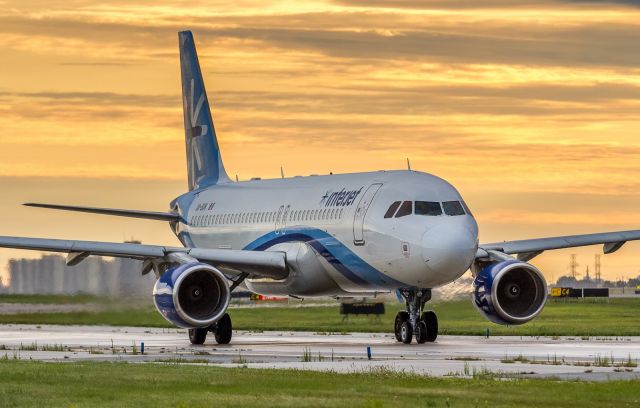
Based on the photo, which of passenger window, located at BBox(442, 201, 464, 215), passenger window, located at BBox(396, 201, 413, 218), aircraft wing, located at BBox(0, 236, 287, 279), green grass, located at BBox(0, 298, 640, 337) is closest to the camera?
passenger window, located at BBox(442, 201, 464, 215)

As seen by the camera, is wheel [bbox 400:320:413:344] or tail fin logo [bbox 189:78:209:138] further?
tail fin logo [bbox 189:78:209:138]

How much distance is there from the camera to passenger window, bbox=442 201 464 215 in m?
41.3

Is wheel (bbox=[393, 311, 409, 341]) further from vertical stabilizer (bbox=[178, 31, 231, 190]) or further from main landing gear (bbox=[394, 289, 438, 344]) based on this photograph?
vertical stabilizer (bbox=[178, 31, 231, 190])

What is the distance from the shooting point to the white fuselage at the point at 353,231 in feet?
134

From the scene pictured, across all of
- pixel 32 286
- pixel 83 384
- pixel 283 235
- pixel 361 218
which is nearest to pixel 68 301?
pixel 32 286

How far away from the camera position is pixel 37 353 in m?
37.6

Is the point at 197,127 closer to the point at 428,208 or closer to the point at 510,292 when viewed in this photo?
the point at 510,292

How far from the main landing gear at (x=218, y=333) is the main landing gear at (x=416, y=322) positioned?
5.24m

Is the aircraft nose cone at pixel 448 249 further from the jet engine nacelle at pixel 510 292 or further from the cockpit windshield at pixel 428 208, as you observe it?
the jet engine nacelle at pixel 510 292

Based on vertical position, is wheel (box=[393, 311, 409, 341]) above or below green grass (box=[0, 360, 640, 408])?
above

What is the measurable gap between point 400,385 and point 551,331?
2467cm

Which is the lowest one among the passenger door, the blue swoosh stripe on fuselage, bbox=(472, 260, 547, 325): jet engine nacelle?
bbox=(472, 260, 547, 325): jet engine nacelle

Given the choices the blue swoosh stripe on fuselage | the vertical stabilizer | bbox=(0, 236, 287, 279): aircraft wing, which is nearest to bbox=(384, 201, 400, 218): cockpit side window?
the blue swoosh stripe on fuselage

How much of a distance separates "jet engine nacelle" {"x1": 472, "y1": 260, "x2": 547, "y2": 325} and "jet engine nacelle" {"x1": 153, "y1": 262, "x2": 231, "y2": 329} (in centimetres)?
704
